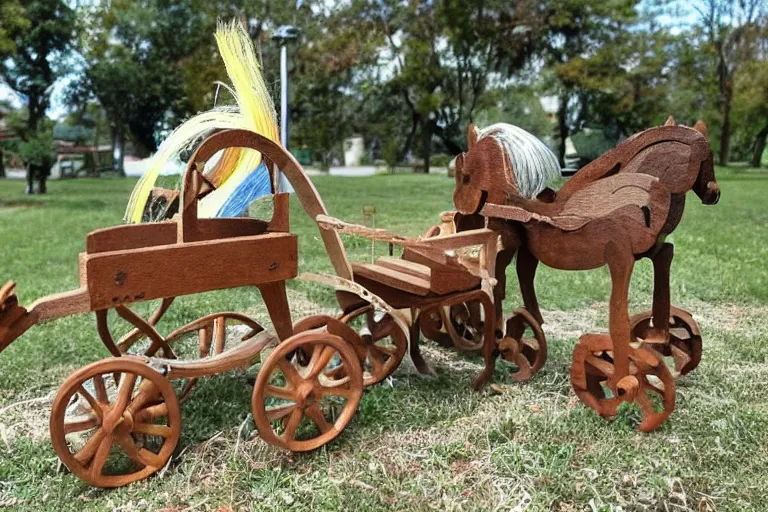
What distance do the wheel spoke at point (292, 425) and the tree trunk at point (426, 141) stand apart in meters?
15.6

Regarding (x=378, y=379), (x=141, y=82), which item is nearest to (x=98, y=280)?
(x=378, y=379)

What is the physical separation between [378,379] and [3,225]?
7421 millimetres

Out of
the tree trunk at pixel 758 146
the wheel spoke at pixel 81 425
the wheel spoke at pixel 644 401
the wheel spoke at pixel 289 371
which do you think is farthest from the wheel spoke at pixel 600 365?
the tree trunk at pixel 758 146

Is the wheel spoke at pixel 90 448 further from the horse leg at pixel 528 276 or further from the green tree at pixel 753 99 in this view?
the green tree at pixel 753 99

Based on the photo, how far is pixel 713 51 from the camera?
14891mm

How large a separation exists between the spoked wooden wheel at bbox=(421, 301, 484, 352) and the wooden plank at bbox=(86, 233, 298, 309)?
1207 mm

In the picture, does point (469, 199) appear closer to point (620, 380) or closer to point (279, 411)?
point (620, 380)

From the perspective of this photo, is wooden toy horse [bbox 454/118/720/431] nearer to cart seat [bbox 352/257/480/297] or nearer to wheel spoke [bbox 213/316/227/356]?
cart seat [bbox 352/257/480/297]

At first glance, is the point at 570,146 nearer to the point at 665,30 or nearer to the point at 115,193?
the point at 665,30

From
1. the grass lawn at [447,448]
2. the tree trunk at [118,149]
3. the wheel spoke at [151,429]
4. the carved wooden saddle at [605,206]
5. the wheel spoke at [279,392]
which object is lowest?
the grass lawn at [447,448]

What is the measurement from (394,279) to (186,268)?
87 cm

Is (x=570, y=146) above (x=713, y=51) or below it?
below

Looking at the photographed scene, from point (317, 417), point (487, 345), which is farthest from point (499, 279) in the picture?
point (317, 417)

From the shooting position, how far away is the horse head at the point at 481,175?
2.46 metres
